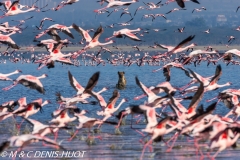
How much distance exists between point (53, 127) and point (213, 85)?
17.4 feet

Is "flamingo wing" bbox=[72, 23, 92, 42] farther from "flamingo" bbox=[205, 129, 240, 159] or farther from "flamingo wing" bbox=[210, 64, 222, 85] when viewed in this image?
"flamingo" bbox=[205, 129, 240, 159]

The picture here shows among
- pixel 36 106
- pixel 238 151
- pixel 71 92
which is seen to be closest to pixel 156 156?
pixel 238 151

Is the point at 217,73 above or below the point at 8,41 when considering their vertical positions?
above

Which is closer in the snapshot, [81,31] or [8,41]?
[8,41]

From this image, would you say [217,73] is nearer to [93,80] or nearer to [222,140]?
[93,80]

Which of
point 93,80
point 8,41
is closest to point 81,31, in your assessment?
point 8,41

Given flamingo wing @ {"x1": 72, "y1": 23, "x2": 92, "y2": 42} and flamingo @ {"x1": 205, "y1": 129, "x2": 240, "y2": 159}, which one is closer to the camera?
flamingo @ {"x1": 205, "y1": 129, "x2": 240, "y2": 159}

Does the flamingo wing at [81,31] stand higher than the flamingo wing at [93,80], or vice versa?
the flamingo wing at [93,80]

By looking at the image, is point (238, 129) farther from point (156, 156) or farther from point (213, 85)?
point (213, 85)

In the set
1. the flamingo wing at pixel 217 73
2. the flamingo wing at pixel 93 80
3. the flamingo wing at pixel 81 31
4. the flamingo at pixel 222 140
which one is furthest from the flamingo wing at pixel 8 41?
the flamingo at pixel 222 140

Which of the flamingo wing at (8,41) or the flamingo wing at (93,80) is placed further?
the flamingo wing at (8,41)

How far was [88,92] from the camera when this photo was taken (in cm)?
1806

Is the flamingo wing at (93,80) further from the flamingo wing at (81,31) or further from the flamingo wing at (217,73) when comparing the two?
the flamingo wing at (81,31)

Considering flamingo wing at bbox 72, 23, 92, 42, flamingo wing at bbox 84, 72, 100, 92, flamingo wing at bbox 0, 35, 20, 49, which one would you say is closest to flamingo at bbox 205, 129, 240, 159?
flamingo wing at bbox 84, 72, 100, 92
